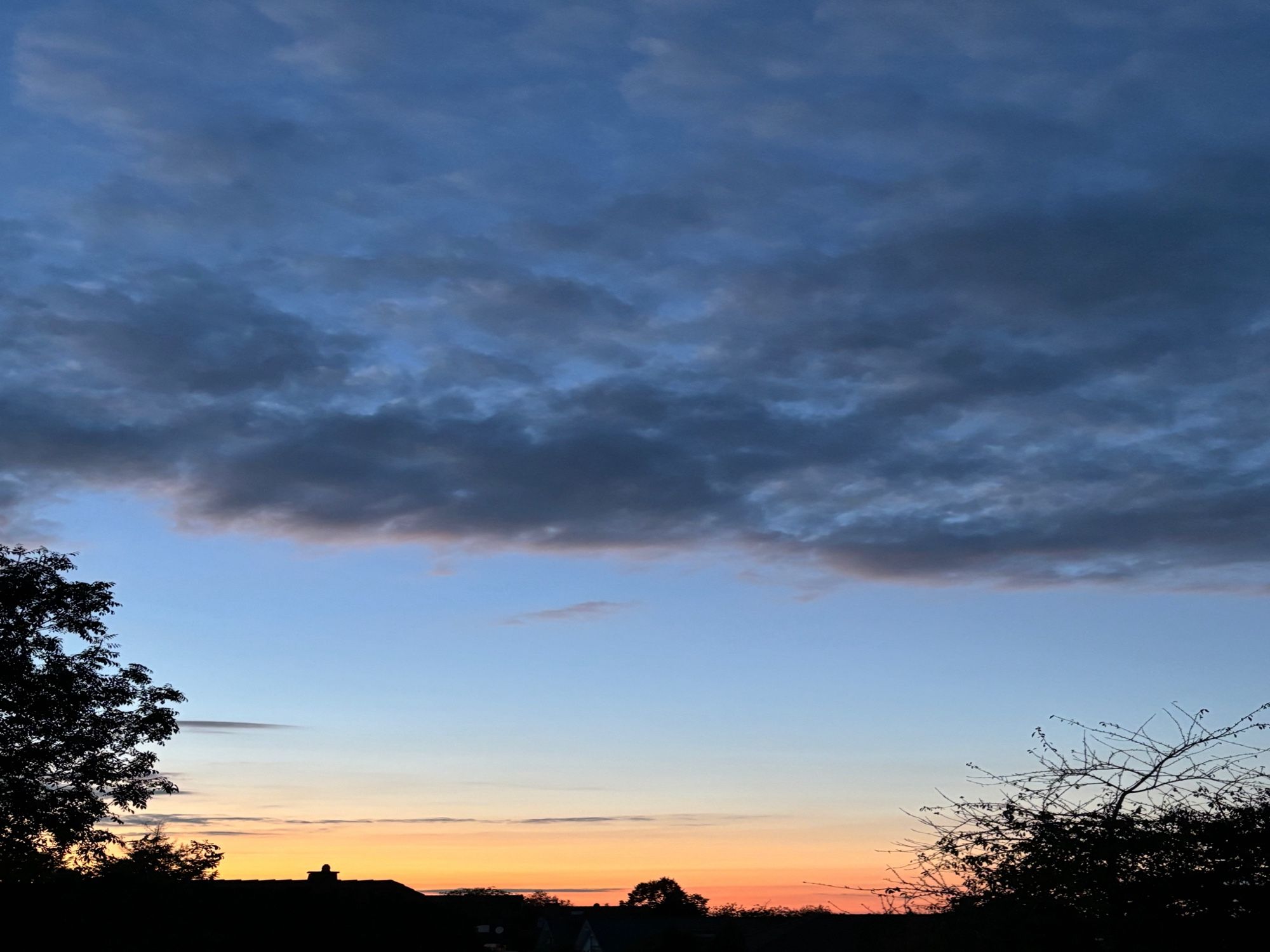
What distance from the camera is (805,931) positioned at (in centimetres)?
6812

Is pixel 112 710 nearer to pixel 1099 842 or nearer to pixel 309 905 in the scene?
pixel 309 905

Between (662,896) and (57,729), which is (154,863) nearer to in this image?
(57,729)

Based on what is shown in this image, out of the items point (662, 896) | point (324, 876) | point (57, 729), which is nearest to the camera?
point (57, 729)

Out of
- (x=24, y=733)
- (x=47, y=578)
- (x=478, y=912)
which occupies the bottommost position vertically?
(x=478, y=912)

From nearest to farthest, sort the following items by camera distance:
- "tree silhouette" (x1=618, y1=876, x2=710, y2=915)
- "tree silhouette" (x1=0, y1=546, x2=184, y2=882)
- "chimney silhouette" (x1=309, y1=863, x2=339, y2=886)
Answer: "tree silhouette" (x1=0, y1=546, x2=184, y2=882) → "chimney silhouette" (x1=309, y1=863, x2=339, y2=886) → "tree silhouette" (x1=618, y1=876, x2=710, y2=915)

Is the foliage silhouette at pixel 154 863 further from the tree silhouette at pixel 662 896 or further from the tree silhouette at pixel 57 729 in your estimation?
the tree silhouette at pixel 662 896

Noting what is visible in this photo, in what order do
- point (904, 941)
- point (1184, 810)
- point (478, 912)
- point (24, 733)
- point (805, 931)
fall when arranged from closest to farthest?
point (1184, 810) < point (904, 941) < point (24, 733) < point (805, 931) < point (478, 912)

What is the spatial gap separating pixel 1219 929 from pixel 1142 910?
26.3 inches

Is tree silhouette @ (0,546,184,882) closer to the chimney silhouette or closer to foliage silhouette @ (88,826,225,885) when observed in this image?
foliage silhouette @ (88,826,225,885)

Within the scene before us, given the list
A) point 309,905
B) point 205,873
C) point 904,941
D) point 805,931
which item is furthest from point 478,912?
point 904,941

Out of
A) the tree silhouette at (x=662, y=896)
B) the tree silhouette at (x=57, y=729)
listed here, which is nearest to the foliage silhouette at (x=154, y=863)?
the tree silhouette at (x=57, y=729)

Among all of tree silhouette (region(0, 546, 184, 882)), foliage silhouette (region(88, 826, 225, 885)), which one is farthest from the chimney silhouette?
tree silhouette (region(0, 546, 184, 882))

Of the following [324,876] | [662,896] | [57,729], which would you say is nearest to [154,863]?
[57,729]

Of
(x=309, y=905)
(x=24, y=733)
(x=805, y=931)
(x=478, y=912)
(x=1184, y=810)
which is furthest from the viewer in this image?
(x=478, y=912)
